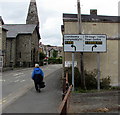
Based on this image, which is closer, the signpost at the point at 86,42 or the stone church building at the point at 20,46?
the signpost at the point at 86,42

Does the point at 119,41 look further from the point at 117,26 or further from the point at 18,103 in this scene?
the point at 18,103

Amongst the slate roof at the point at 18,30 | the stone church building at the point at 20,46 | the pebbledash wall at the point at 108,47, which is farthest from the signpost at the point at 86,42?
the slate roof at the point at 18,30

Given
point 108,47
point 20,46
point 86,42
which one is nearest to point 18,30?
point 20,46

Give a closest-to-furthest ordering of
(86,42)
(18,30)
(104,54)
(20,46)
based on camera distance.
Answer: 1. (86,42)
2. (104,54)
3. (20,46)
4. (18,30)

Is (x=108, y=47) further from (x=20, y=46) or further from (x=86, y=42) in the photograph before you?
(x=20, y=46)

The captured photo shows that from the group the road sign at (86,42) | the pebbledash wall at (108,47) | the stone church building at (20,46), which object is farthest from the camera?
the stone church building at (20,46)

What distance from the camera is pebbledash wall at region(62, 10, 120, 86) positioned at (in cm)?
1627

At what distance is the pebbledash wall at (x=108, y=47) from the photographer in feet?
53.4

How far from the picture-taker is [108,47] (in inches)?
650

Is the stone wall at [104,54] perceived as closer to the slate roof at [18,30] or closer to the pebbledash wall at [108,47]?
the pebbledash wall at [108,47]

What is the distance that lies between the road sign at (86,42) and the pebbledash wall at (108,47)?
2.64 m

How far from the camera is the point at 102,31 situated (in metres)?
16.8

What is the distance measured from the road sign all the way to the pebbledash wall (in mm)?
2639

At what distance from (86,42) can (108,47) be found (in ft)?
11.8
